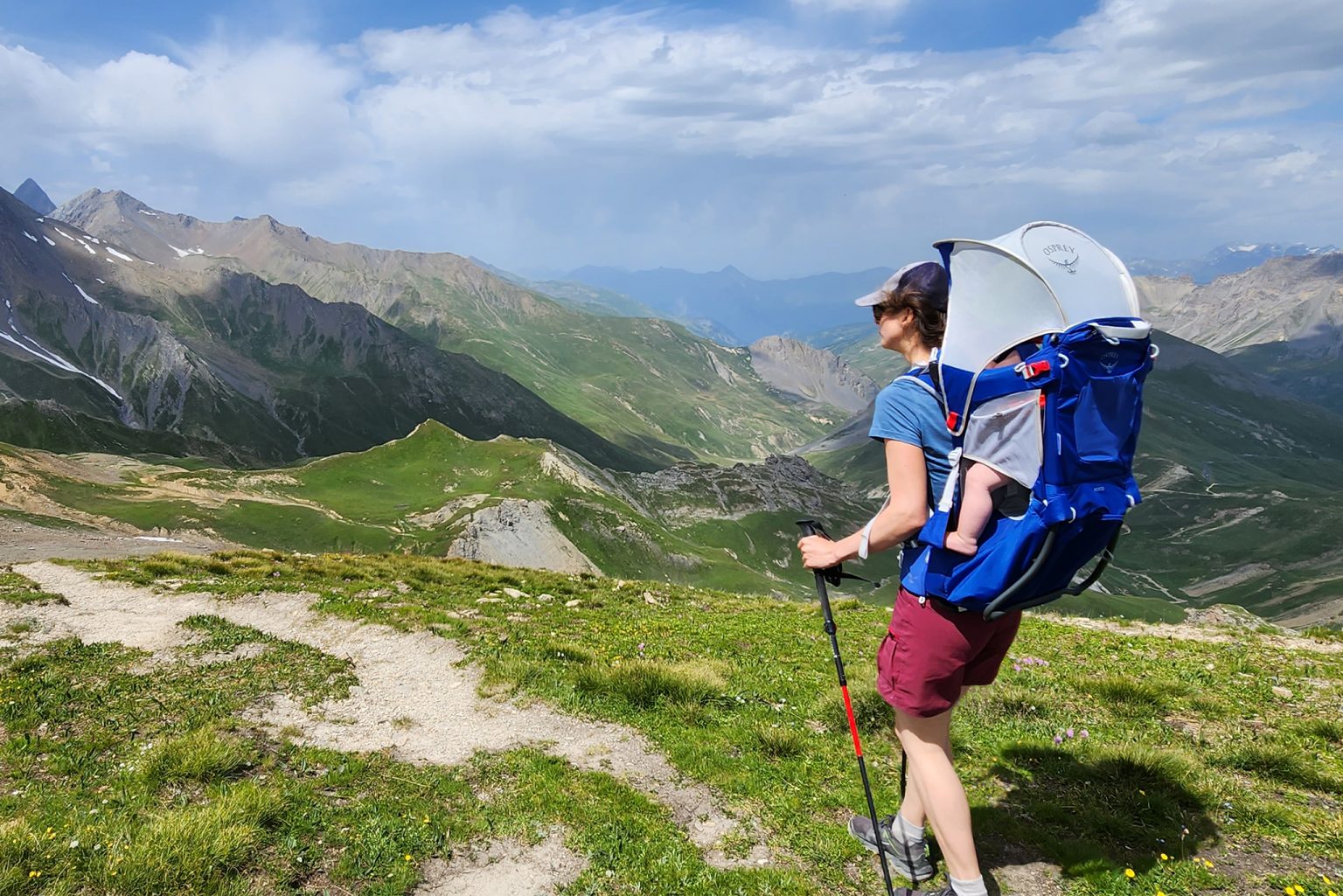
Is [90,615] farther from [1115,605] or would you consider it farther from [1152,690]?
[1115,605]

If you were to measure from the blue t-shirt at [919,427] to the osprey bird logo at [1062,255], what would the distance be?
1.39 meters

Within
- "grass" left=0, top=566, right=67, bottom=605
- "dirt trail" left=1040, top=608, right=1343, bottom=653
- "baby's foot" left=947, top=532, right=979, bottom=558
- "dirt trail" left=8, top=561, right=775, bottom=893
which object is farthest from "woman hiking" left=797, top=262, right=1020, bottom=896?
"grass" left=0, top=566, right=67, bottom=605

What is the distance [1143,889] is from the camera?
6656 millimetres

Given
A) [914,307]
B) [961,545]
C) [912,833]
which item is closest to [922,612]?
[961,545]

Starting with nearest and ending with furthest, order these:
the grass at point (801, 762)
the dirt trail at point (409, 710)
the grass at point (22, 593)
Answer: the grass at point (801, 762), the dirt trail at point (409, 710), the grass at point (22, 593)

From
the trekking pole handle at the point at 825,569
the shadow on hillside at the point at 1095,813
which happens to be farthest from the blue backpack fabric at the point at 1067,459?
the shadow on hillside at the point at 1095,813

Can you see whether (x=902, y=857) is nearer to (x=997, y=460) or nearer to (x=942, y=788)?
(x=942, y=788)

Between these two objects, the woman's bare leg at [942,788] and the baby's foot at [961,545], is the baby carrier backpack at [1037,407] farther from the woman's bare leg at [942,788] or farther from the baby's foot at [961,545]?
the woman's bare leg at [942,788]

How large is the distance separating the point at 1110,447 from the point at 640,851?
19.4 feet

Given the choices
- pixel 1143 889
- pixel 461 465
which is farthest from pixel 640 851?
pixel 461 465

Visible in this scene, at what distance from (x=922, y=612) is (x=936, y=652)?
1.13 ft

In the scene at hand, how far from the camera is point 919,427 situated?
555cm

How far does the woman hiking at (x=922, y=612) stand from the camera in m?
5.56

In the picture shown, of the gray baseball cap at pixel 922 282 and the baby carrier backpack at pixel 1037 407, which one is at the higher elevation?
the gray baseball cap at pixel 922 282
